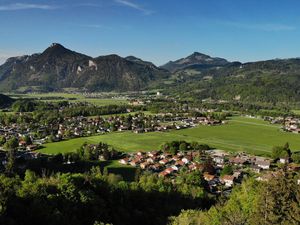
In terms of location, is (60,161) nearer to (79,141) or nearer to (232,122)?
(79,141)

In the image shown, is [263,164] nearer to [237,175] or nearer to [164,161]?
[237,175]

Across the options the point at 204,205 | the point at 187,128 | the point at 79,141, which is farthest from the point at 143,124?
the point at 204,205

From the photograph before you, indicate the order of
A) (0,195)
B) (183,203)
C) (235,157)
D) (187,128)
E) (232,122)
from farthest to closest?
(232,122) → (187,128) → (235,157) → (183,203) → (0,195)

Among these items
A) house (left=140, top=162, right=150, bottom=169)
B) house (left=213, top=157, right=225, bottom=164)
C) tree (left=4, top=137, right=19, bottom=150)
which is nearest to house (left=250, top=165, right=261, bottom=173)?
house (left=213, top=157, right=225, bottom=164)

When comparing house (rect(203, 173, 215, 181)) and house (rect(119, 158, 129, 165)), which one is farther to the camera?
house (rect(119, 158, 129, 165))

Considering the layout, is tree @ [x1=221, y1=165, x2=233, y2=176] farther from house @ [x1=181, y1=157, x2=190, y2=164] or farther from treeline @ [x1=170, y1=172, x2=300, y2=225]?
treeline @ [x1=170, y1=172, x2=300, y2=225]
